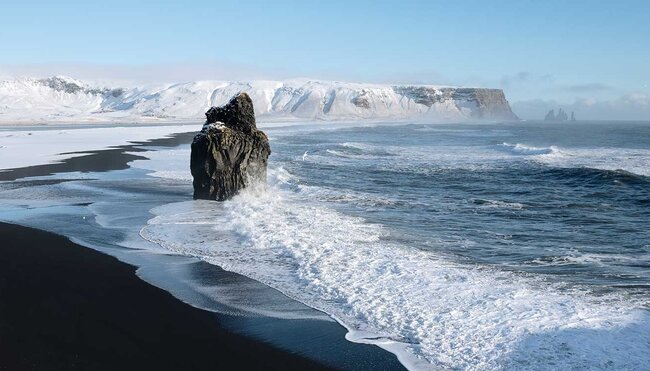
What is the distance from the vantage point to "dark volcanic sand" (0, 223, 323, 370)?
7949 millimetres

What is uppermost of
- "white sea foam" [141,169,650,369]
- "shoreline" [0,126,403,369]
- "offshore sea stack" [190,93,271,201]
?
"offshore sea stack" [190,93,271,201]

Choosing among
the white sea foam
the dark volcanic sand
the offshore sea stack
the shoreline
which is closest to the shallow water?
the white sea foam

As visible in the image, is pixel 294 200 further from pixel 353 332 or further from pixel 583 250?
pixel 353 332

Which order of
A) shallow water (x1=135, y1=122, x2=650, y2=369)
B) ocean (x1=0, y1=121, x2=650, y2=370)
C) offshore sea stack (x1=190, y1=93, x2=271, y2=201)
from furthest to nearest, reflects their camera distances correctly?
offshore sea stack (x1=190, y1=93, x2=271, y2=201) → ocean (x1=0, y1=121, x2=650, y2=370) → shallow water (x1=135, y1=122, x2=650, y2=369)

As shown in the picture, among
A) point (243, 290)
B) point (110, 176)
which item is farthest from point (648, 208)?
point (110, 176)

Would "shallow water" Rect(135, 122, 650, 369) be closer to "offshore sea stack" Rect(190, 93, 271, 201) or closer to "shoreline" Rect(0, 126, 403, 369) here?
"shoreline" Rect(0, 126, 403, 369)

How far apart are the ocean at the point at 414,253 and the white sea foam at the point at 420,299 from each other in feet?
0.11

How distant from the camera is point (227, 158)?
22219 mm

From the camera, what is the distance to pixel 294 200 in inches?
886

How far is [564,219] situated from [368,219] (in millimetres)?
6254

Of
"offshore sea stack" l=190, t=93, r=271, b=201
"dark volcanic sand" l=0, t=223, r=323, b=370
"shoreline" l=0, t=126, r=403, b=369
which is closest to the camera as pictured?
"dark volcanic sand" l=0, t=223, r=323, b=370

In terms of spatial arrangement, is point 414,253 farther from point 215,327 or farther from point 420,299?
point 215,327

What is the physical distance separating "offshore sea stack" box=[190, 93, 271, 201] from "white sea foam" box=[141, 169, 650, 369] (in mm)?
4546

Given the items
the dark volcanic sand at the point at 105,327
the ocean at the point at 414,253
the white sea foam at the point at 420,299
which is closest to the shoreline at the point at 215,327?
the dark volcanic sand at the point at 105,327
